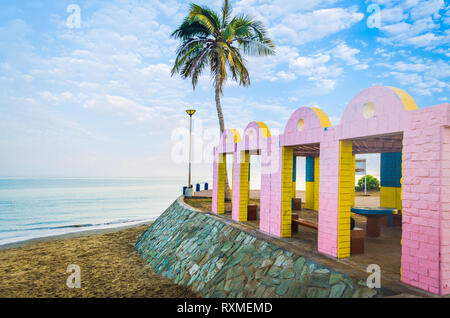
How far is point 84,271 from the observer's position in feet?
34.0

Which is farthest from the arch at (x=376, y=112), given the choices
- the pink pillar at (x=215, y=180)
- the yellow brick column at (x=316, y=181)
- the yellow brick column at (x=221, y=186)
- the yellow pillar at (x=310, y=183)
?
the yellow pillar at (x=310, y=183)

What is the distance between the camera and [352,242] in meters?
7.07

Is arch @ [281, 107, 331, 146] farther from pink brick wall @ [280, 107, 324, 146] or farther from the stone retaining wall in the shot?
the stone retaining wall

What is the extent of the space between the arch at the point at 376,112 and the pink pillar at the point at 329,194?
0.50 m

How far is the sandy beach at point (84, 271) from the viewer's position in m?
8.44

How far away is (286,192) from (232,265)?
2.74 metres

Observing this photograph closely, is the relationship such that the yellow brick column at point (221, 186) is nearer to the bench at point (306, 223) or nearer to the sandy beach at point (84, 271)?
the sandy beach at point (84, 271)

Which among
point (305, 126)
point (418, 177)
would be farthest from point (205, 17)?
point (418, 177)

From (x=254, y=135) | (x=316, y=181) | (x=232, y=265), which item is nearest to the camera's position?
(x=232, y=265)

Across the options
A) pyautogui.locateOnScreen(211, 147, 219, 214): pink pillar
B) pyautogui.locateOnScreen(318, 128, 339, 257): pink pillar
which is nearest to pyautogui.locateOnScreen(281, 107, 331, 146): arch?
pyautogui.locateOnScreen(318, 128, 339, 257): pink pillar

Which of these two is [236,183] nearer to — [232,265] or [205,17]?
[232,265]

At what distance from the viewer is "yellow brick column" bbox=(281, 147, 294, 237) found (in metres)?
8.77

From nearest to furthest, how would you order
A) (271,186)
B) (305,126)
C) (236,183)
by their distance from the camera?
(305,126) < (271,186) < (236,183)
